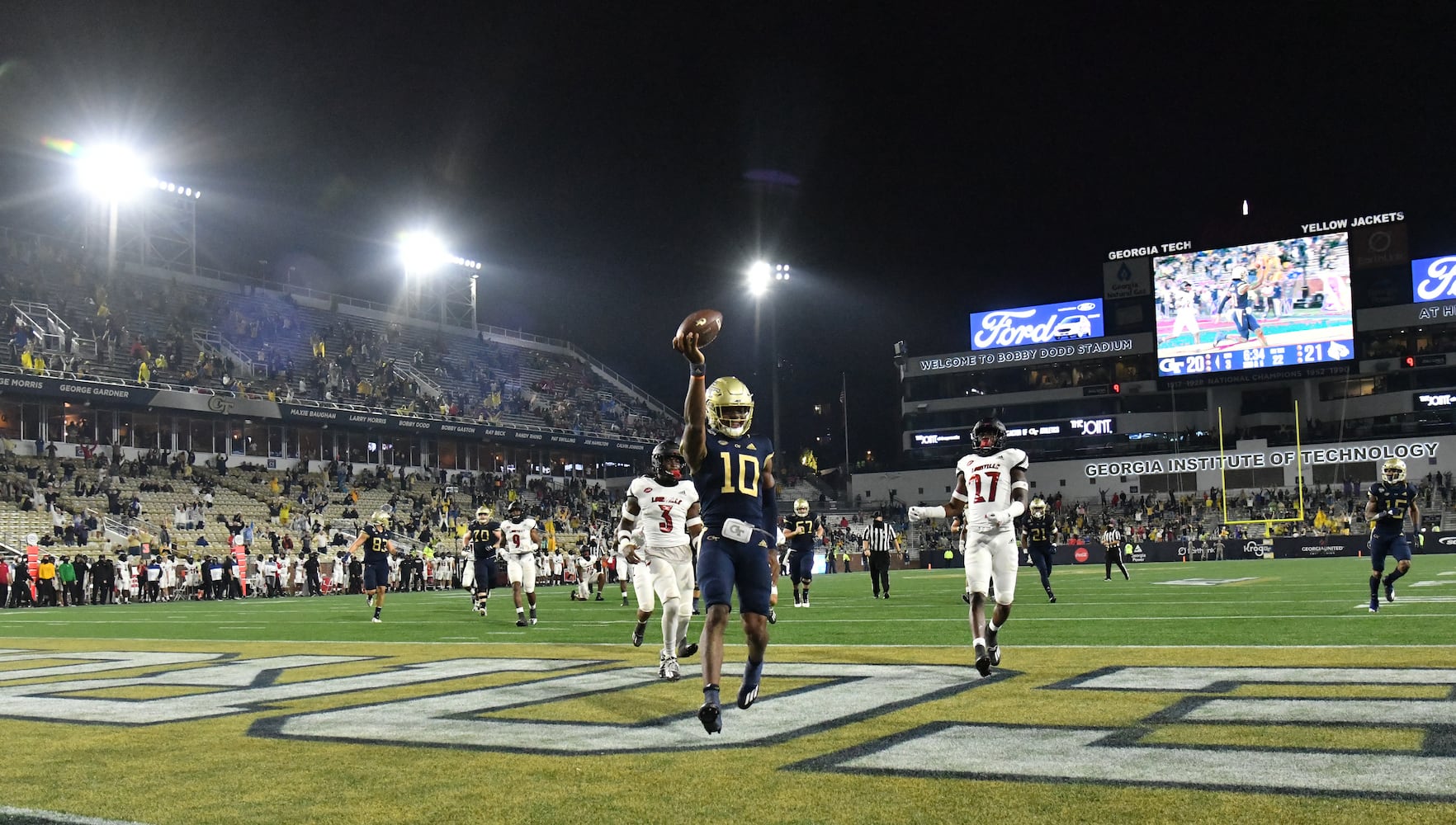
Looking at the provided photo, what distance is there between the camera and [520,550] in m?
19.1

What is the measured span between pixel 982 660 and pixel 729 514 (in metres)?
3.35

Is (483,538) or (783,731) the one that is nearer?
(783,731)

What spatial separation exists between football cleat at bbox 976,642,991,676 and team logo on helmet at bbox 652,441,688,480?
2.81 metres

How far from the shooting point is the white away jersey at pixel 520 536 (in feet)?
62.3

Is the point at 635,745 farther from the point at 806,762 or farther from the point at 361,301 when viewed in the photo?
the point at 361,301

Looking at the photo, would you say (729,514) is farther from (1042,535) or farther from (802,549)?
(1042,535)

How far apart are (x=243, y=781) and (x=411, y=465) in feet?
179

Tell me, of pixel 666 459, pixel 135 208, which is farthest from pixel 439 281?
pixel 666 459

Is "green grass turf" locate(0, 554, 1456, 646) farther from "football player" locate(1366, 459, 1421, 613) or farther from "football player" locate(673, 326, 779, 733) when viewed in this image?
"football player" locate(673, 326, 779, 733)

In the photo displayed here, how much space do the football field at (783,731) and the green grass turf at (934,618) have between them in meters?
0.21

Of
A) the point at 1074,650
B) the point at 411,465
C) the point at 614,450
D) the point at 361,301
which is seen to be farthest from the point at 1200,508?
the point at 1074,650

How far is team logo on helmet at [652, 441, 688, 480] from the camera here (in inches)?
391

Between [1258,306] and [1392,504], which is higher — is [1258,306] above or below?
above

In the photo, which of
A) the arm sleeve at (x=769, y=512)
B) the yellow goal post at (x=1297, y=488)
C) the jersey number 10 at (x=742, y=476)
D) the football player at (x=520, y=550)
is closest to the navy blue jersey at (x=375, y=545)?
the football player at (x=520, y=550)
